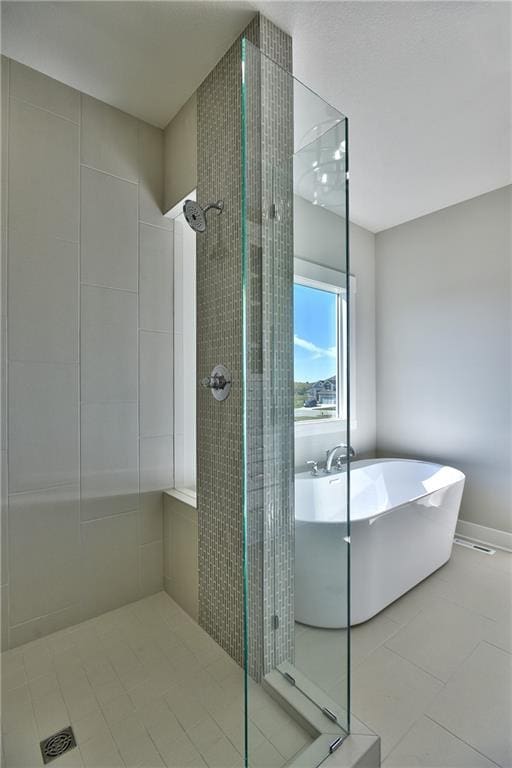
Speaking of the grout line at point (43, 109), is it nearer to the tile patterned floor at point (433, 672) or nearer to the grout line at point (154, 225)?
the grout line at point (154, 225)

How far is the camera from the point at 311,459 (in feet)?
4.33

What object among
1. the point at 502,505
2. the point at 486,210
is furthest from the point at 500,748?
the point at 486,210

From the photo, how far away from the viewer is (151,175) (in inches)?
85.1

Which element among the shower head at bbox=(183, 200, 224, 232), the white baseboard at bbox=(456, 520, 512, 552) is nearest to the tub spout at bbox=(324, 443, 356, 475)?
the shower head at bbox=(183, 200, 224, 232)

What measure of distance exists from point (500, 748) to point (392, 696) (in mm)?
353

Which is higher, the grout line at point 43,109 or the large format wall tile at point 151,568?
the grout line at point 43,109

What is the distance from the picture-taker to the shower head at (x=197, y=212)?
1.59 m

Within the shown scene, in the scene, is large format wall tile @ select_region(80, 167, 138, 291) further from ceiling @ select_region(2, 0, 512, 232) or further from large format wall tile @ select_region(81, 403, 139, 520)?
large format wall tile @ select_region(81, 403, 139, 520)

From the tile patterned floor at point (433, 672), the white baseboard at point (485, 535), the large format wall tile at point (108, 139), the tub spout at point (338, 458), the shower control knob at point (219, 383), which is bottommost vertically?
the tile patterned floor at point (433, 672)

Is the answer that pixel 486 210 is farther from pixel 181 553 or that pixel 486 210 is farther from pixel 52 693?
pixel 52 693

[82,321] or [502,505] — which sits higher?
[82,321]

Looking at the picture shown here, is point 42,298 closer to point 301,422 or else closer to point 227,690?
point 301,422

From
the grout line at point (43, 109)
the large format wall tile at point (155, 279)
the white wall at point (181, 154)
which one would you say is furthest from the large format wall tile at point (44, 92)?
the large format wall tile at point (155, 279)

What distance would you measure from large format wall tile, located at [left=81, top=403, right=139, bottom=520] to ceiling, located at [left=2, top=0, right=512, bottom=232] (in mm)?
1613
